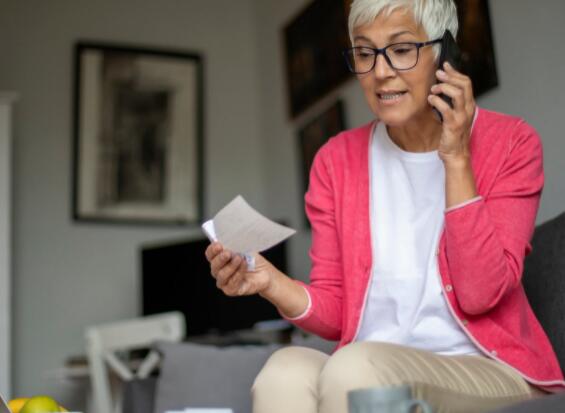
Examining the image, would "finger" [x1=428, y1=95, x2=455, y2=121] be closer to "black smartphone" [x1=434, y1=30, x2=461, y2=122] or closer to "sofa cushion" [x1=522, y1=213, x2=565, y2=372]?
"black smartphone" [x1=434, y1=30, x2=461, y2=122]

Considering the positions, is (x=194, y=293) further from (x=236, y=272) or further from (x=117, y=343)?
(x=236, y=272)

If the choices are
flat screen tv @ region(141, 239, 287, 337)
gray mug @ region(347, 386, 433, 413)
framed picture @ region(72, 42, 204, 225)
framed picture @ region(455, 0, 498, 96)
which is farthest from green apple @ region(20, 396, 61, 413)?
framed picture @ region(72, 42, 204, 225)

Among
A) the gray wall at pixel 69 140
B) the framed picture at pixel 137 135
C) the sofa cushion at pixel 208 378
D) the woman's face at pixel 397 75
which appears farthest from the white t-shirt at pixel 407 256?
the framed picture at pixel 137 135

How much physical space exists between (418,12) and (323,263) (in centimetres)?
50

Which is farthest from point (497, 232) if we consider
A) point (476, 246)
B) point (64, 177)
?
point (64, 177)

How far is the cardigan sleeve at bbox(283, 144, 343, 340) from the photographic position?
1372mm

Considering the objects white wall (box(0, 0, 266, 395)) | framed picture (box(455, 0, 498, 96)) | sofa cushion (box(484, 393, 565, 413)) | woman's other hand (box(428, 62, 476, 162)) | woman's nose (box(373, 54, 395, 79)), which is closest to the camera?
sofa cushion (box(484, 393, 565, 413))

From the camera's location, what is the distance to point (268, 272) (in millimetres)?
1295

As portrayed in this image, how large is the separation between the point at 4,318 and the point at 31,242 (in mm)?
751

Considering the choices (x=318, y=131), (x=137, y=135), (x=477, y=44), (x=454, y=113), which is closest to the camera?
(x=454, y=113)

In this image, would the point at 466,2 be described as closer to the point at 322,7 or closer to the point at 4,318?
the point at 322,7

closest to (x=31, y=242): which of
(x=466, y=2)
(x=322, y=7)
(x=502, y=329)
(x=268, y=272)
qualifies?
(x=322, y=7)

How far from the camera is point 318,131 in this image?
3395mm

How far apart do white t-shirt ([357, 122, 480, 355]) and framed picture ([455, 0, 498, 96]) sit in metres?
0.92
